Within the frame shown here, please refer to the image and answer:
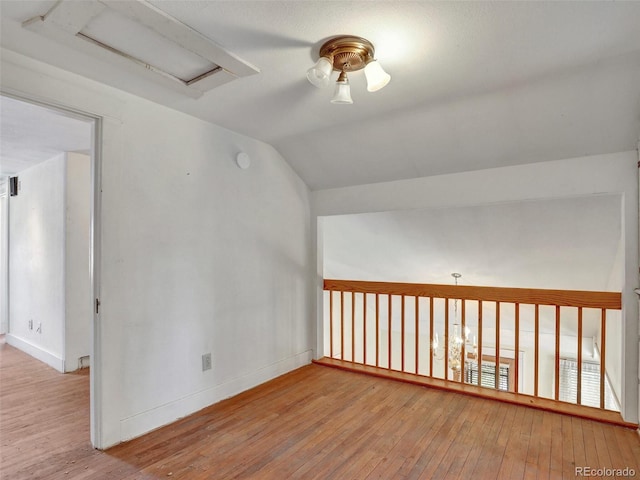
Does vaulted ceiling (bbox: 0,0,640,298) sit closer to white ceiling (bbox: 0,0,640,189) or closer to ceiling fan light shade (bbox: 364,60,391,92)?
white ceiling (bbox: 0,0,640,189)

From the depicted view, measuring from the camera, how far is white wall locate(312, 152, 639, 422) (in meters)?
Result: 2.29

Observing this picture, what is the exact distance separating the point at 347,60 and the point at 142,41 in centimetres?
98

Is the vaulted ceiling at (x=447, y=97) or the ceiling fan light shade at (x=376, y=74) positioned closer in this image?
the vaulted ceiling at (x=447, y=97)

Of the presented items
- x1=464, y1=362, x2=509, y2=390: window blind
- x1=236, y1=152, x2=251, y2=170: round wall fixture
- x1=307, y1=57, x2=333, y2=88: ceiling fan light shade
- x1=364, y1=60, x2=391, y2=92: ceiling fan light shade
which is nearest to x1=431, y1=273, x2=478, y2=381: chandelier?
x1=464, y1=362, x2=509, y2=390: window blind

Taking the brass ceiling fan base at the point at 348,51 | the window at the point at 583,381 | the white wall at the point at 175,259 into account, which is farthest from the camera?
the window at the point at 583,381

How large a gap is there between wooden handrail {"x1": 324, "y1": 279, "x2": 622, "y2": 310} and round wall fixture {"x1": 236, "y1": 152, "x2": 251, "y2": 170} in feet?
5.23

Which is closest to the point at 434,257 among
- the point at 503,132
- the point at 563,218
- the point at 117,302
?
the point at 563,218

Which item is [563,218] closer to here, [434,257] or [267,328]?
[434,257]

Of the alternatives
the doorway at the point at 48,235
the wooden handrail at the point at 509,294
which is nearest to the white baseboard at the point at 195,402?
the wooden handrail at the point at 509,294

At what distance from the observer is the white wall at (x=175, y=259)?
211cm

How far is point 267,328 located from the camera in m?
3.20

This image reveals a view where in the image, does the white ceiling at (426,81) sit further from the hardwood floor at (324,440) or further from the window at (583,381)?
the window at (583,381)

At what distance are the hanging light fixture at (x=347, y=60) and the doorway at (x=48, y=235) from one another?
2.05 meters

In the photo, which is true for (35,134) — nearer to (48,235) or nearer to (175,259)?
(48,235)
